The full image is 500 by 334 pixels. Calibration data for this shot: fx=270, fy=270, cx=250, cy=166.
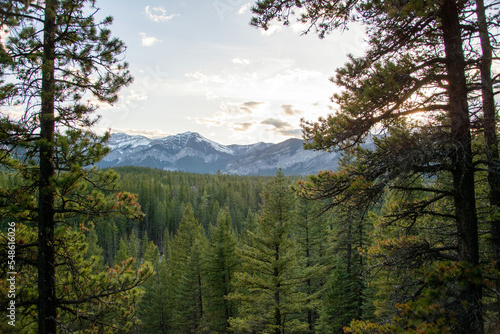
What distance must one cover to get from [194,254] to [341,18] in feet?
65.2

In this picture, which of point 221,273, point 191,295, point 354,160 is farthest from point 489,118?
point 191,295

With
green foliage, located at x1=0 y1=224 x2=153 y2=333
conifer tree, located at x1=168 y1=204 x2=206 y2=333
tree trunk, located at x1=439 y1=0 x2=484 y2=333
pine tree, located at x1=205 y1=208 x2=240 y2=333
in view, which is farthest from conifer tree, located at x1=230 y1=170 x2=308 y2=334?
conifer tree, located at x1=168 y1=204 x2=206 y2=333

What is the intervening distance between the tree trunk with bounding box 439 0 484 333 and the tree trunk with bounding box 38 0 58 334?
24.0ft

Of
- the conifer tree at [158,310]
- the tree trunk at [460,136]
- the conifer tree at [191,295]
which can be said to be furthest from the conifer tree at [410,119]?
the conifer tree at [158,310]

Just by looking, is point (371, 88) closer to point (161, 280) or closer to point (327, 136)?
point (327, 136)

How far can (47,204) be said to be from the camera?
17.4 ft

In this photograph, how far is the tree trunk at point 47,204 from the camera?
202 inches

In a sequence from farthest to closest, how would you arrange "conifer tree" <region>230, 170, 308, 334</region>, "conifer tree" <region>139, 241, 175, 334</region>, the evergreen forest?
"conifer tree" <region>139, 241, 175, 334</region>, "conifer tree" <region>230, 170, 308, 334</region>, the evergreen forest

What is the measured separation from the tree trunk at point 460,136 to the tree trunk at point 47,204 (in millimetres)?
7306

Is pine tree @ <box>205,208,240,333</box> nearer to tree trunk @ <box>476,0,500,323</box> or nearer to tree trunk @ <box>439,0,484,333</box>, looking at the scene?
tree trunk @ <box>476,0,500,323</box>

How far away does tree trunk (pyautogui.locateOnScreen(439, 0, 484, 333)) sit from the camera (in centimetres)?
466

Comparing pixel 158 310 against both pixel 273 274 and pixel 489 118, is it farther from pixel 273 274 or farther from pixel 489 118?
pixel 489 118

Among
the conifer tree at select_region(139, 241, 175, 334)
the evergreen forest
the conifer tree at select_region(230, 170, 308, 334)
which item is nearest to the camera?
the evergreen forest

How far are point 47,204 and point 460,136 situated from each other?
306 inches
